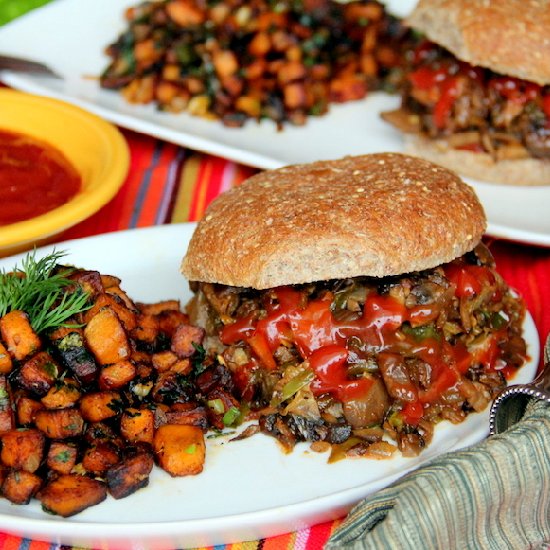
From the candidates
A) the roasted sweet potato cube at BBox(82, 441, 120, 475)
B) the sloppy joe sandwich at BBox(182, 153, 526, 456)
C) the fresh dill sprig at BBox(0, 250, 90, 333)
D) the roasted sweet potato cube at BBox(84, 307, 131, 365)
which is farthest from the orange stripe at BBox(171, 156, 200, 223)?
the roasted sweet potato cube at BBox(82, 441, 120, 475)

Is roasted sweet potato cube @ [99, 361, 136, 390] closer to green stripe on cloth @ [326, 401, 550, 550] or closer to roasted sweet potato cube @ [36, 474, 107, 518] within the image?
roasted sweet potato cube @ [36, 474, 107, 518]

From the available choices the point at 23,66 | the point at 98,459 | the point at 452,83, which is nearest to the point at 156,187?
the point at 23,66

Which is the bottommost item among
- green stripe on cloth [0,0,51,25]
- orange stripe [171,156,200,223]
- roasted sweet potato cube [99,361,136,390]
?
green stripe on cloth [0,0,51,25]

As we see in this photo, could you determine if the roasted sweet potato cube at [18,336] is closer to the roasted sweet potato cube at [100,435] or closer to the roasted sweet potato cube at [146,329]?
the roasted sweet potato cube at [100,435]

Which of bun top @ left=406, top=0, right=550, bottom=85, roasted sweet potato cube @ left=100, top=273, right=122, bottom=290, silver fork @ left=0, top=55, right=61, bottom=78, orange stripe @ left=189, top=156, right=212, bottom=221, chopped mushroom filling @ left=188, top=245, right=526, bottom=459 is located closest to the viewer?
chopped mushroom filling @ left=188, top=245, right=526, bottom=459

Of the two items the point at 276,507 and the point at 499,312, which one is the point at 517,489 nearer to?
the point at 276,507


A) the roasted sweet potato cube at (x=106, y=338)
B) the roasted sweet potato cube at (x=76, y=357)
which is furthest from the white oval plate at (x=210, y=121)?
the roasted sweet potato cube at (x=76, y=357)

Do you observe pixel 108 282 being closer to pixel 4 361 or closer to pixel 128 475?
pixel 4 361
